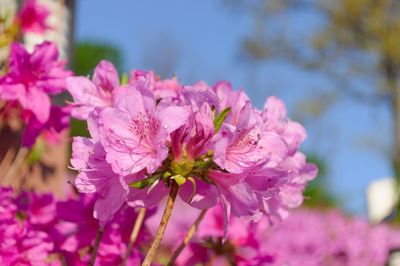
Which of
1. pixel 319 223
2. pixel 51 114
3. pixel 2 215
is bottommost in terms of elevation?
pixel 319 223

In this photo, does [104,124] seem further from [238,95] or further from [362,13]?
[362,13]

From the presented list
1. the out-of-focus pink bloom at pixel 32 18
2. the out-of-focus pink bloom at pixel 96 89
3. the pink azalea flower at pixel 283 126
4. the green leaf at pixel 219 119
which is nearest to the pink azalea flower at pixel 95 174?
the green leaf at pixel 219 119

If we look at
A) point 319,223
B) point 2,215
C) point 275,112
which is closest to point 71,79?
point 2,215

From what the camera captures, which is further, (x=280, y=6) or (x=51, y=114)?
(x=280, y=6)

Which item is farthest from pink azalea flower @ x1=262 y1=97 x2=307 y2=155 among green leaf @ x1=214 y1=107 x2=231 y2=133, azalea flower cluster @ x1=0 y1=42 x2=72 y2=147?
azalea flower cluster @ x1=0 y1=42 x2=72 y2=147

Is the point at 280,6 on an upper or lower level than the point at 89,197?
lower

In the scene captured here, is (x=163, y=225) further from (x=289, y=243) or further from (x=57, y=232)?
(x=289, y=243)

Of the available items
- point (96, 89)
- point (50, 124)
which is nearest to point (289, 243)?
point (50, 124)
